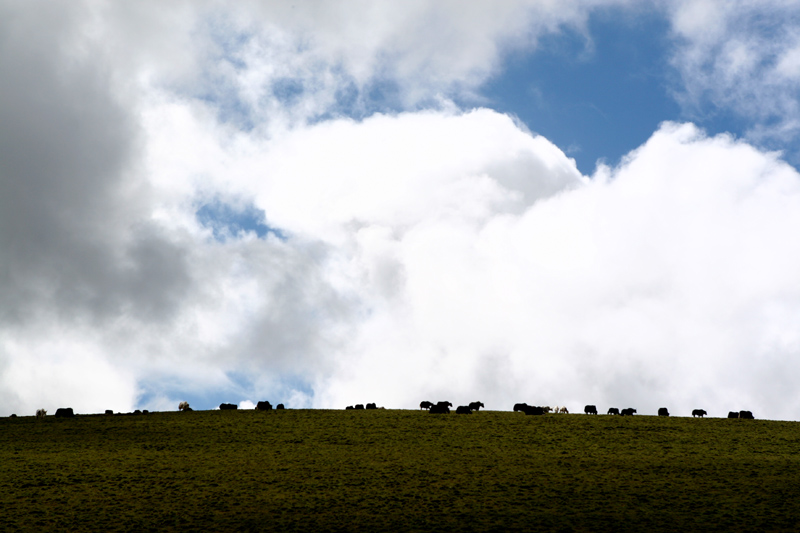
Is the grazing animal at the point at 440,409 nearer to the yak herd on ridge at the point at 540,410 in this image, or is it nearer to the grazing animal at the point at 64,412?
the yak herd on ridge at the point at 540,410

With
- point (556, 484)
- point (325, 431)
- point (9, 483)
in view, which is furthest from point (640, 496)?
point (9, 483)

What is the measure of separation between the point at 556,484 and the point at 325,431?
53.6 ft

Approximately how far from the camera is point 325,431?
129 ft

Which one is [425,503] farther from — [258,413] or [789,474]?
[258,413]

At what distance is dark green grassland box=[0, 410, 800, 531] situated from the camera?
2312cm

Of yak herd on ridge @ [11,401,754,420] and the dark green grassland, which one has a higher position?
yak herd on ridge @ [11,401,754,420]

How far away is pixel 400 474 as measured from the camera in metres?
29.0

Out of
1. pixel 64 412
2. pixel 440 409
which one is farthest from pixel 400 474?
pixel 64 412

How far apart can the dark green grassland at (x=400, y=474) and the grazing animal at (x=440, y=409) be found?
11.2 feet

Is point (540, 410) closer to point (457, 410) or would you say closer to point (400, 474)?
point (457, 410)

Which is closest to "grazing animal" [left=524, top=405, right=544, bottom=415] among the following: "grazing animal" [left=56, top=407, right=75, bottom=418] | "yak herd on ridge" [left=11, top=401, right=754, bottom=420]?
"yak herd on ridge" [left=11, top=401, right=754, bottom=420]

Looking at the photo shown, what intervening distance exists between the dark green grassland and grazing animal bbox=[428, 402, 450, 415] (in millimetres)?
3425

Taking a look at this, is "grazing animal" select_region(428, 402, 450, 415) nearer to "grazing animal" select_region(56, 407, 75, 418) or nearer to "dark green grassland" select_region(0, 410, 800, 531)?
"dark green grassland" select_region(0, 410, 800, 531)

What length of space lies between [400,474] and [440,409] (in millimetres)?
18869
